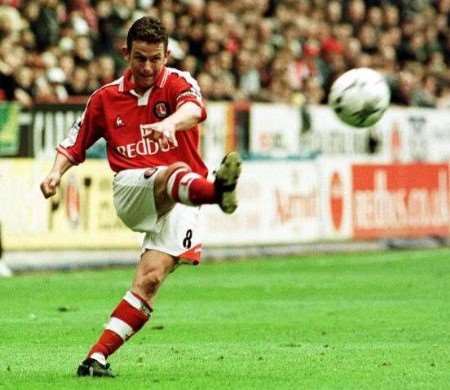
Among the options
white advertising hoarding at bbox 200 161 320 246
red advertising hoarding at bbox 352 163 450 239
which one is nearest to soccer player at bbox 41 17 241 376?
white advertising hoarding at bbox 200 161 320 246

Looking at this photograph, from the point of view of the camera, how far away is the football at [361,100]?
507 inches

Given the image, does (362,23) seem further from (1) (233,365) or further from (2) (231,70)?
(1) (233,365)

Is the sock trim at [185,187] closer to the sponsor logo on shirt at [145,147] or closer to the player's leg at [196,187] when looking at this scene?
the player's leg at [196,187]

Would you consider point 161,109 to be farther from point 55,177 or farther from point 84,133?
point 55,177

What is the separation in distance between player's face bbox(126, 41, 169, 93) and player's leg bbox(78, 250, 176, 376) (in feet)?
3.43

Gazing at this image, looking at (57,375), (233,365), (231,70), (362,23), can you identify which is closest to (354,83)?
(233,365)

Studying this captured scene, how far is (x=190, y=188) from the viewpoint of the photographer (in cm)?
878

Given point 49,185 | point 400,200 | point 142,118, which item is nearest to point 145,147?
point 142,118

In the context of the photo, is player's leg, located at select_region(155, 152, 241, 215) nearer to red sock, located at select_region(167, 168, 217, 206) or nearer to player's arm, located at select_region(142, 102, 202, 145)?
red sock, located at select_region(167, 168, 217, 206)

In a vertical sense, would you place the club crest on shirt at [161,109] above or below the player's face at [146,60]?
below

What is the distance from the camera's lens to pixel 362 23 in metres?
31.5

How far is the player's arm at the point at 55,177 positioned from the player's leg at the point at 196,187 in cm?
61

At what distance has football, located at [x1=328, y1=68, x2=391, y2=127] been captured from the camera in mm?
12875

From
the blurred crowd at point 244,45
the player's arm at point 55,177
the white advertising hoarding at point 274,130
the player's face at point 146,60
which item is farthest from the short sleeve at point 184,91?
the white advertising hoarding at point 274,130
